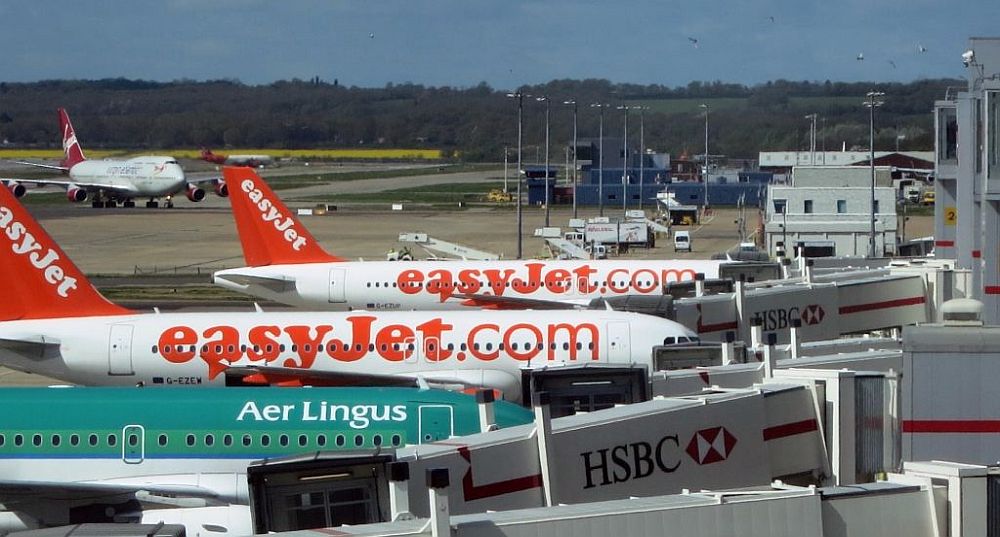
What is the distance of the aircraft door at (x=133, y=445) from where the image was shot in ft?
78.0

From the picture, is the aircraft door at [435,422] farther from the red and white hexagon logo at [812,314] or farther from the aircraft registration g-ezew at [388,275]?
the aircraft registration g-ezew at [388,275]

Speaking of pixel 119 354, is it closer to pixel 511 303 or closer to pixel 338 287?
pixel 511 303

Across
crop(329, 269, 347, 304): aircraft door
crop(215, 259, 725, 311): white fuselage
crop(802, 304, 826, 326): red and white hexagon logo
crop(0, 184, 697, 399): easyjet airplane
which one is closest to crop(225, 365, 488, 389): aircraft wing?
crop(0, 184, 697, 399): easyjet airplane

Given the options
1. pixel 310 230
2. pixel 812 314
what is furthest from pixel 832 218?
pixel 310 230

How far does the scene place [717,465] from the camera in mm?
17203

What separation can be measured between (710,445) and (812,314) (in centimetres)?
2100

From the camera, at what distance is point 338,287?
5153 cm

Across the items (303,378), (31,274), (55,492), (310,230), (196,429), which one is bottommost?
(55,492)

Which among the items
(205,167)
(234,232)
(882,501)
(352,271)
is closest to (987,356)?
(882,501)

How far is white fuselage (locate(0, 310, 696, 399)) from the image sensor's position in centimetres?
3434

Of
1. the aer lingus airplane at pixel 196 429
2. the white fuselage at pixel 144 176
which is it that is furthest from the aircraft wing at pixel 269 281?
the white fuselage at pixel 144 176

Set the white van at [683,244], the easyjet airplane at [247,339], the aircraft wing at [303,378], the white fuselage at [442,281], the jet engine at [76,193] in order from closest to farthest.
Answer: the aircraft wing at [303,378] → the easyjet airplane at [247,339] → the white fuselage at [442,281] → the white van at [683,244] → the jet engine at [76,193]

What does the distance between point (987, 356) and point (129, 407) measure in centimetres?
1401

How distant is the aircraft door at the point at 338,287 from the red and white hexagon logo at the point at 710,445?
3509 centimetres
